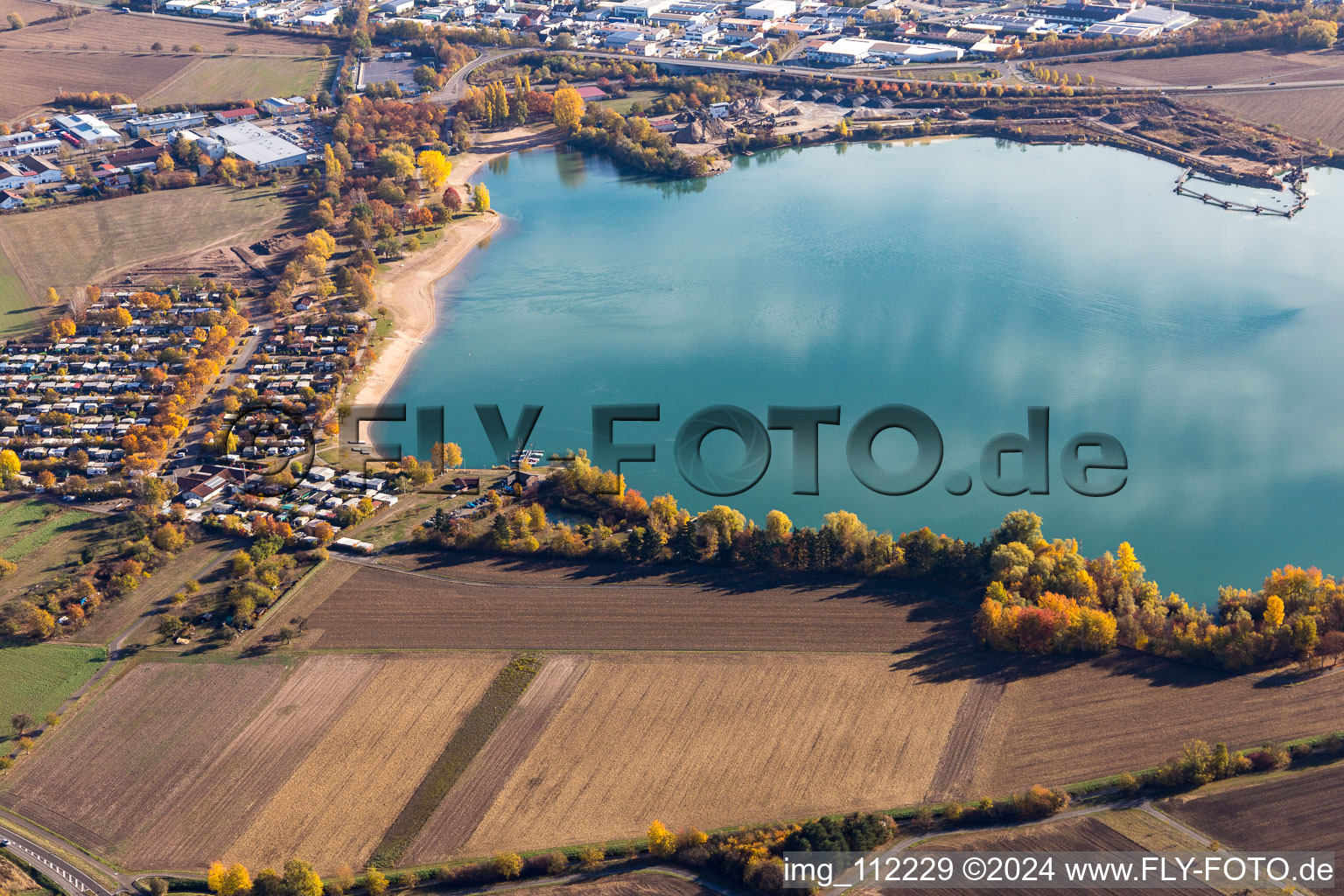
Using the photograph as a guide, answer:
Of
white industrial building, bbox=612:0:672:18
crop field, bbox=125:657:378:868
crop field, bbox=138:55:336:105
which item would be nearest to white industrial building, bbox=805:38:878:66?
white industrial building, bbox=612:0:672:18

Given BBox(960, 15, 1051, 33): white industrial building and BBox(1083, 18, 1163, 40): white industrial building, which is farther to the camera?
BBox(960, 15, 1051, 33): white industrial building

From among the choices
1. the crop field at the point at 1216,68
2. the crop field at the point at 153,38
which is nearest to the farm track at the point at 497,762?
the crop field at the point at 1216,68

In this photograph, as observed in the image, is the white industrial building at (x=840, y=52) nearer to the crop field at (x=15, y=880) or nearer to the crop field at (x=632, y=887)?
the crop field at (x=632, y=887)

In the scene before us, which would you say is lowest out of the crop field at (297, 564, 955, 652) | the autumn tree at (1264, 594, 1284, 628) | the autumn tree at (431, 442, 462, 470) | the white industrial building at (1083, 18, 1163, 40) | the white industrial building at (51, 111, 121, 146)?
the crop field at (297, 564, 955, 652)

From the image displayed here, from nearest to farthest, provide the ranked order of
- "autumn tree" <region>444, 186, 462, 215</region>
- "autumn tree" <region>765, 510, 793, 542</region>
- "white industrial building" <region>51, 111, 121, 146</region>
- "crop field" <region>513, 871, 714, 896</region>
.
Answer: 1. "crop field" <region>513, 871, 714, 896</region>
2. "autumn tree" <region>765, 510, 793, 542</region>
3. "autumn tree" <region>444, 186, 462, 215</region>
4. "white industrial building" <region>51, 111, 121, 146</region>

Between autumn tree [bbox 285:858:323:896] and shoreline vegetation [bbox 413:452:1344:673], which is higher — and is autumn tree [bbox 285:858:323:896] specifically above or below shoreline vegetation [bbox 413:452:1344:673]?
below

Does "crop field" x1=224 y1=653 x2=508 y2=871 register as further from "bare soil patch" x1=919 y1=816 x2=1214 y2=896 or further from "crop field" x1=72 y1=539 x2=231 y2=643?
"bare soil patch" x1=919 y1=816 x2=1214 y2=896
